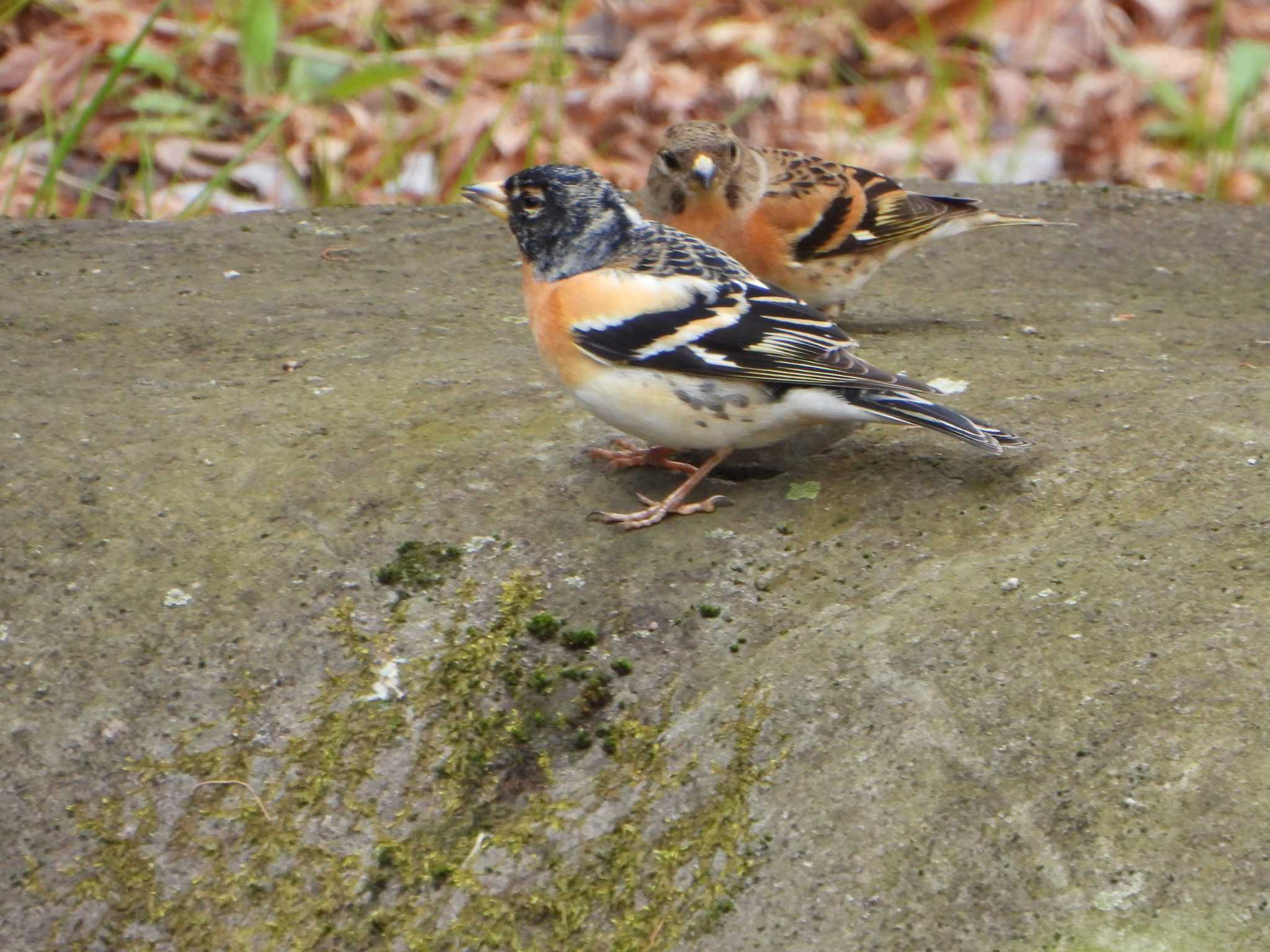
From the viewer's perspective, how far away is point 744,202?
4.80 metres

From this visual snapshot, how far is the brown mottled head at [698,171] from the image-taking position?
4668mm

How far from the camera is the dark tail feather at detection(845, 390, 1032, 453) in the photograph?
3.16 meters

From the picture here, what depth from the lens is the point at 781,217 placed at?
4758 millimetres

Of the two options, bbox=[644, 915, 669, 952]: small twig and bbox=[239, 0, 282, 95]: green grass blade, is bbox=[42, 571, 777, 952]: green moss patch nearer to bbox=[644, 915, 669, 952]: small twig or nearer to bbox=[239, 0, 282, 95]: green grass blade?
bbox=[644, 915, 669, 952]: small twig

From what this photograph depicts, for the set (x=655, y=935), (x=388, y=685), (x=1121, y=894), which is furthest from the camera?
(x=388, y=685)

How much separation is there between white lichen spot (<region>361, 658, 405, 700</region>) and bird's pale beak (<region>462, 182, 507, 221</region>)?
4.34 ft

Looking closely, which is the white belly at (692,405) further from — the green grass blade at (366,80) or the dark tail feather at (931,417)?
the green grass blade at (366,80)

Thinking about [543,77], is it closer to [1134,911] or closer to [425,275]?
[425,275]

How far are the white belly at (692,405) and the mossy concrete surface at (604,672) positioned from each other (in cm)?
18

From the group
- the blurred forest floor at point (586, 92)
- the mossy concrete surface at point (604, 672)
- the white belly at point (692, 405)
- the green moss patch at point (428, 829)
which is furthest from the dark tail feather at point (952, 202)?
the green moss patch at point (428, 829)

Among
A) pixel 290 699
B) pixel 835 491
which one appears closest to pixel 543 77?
pixel 835 491

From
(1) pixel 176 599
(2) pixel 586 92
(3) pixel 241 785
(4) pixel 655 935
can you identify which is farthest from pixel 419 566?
(2) pixel 586 92

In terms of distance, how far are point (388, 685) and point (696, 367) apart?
3.15 ft

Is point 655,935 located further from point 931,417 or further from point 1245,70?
point 1245,70
